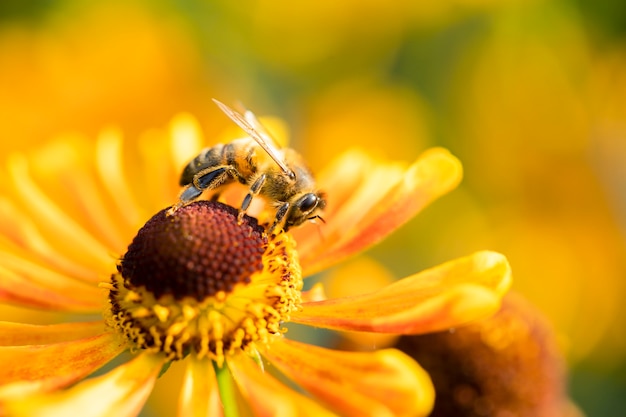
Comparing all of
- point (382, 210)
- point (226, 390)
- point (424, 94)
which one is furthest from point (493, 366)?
point (424, 94)

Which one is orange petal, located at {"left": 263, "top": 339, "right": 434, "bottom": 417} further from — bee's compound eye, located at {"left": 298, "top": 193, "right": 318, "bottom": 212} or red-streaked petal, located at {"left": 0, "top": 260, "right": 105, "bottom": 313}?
red-streaked petal, located at {"left": 0, "top": 260, "right": 105, "bottom": 313}

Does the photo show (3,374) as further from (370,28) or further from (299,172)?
(370,28)

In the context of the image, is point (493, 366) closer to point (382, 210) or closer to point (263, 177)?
point (382, 210)

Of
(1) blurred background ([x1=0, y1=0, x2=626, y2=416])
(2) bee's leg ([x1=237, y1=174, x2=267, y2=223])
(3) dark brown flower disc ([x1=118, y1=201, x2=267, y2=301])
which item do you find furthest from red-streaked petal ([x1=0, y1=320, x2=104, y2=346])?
(1) blurred background ([x1=0, y1=0, x2=626, y2=416])

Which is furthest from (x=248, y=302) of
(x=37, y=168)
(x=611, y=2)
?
(x=611, y=2)

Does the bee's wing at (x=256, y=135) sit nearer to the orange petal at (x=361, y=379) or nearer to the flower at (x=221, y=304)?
the flower at (x=221, y=304)

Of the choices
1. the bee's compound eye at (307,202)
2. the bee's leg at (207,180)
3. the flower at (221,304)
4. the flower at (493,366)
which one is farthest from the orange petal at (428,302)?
the flower at (493,366)
